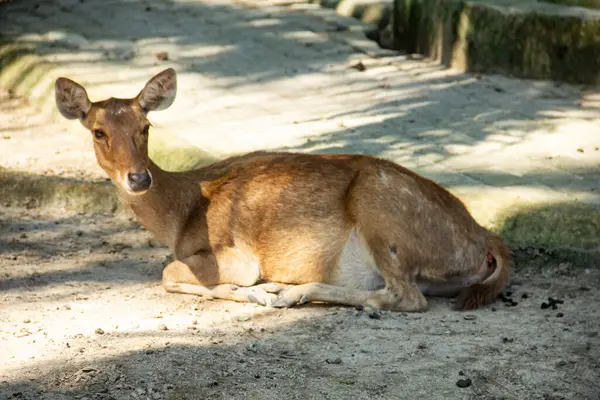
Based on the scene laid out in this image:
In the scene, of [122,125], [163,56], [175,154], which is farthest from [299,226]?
[163,56]

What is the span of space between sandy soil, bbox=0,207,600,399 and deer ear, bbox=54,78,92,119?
111 centimetres

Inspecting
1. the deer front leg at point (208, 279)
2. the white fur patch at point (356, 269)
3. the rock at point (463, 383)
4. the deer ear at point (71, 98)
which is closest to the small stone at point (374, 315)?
the white fur patch at point (356, 269)

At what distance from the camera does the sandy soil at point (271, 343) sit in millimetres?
5328

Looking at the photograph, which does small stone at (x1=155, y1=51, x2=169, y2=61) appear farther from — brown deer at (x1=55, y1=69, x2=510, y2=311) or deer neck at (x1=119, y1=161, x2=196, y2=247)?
deer neck at (x1=119, y1=161, x2=196, y2=247)

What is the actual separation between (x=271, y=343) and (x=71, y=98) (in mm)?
2162

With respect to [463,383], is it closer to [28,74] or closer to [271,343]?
[271,343]

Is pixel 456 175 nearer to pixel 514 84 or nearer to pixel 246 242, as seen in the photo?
pixel 246 242

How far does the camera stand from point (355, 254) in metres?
6.72

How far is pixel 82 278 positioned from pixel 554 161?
3.77 m

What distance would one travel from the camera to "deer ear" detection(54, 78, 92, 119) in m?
6.85

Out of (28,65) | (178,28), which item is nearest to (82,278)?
(28,65)

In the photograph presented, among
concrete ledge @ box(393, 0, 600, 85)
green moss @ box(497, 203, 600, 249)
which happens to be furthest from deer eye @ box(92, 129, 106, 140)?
concrete ledge @ box(393, 0, 600, 85)

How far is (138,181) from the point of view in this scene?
6.54 meters

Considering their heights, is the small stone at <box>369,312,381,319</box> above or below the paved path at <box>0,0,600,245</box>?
below
